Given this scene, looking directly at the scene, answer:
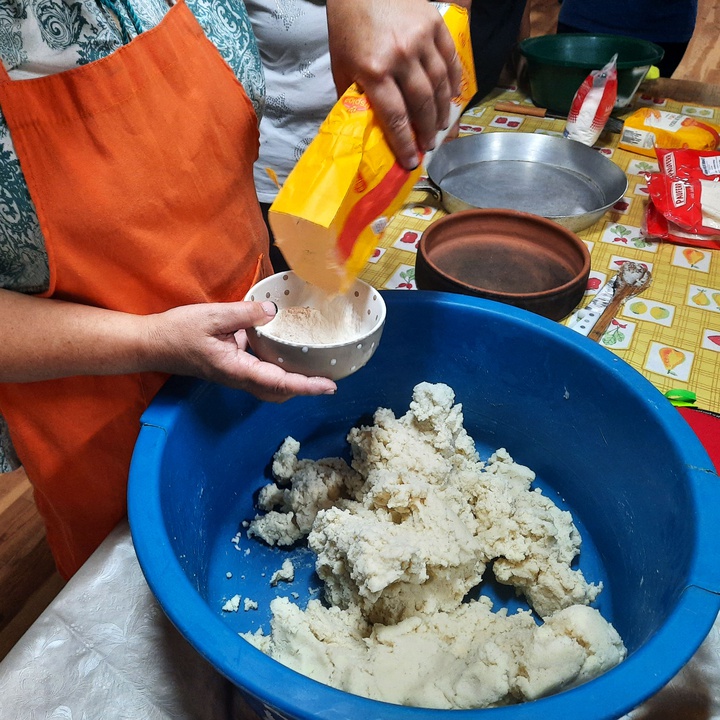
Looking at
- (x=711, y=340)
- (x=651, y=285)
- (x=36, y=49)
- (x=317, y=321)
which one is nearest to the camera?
(x=36, y=49)

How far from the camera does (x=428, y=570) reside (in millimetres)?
610

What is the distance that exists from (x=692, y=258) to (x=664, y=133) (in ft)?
1.56

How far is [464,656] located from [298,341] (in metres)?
0.37

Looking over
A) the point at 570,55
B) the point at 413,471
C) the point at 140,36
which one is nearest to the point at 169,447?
the point at 413,471

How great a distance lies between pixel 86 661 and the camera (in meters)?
0.63

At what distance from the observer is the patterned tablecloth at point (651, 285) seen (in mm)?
919

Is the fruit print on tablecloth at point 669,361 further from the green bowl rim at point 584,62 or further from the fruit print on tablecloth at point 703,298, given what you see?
the green bowl rim at point 584,62

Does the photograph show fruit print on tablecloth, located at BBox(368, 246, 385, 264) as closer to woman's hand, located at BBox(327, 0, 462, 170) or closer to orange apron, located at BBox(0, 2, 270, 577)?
orange apron, located at BBox(0, 2, 270, 577)

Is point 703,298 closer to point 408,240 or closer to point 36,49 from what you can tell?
point 408,240

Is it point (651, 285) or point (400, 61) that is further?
point (651, 285)

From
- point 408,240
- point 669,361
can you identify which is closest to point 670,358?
point 669,361

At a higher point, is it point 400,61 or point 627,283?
point 400,61

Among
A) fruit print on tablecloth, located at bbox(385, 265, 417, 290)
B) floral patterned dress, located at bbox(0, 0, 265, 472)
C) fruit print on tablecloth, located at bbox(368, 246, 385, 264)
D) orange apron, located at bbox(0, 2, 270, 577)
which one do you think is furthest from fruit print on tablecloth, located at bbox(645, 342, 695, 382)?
floral patterned dress, located at bbox(0, 0, 265, 472)

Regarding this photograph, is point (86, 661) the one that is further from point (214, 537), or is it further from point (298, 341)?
point (298, 341)
